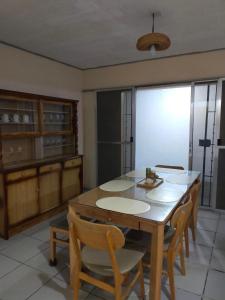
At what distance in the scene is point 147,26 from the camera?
102 inches

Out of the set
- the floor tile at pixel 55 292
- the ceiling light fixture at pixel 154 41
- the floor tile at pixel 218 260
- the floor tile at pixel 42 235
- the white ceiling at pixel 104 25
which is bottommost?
the floor tile at pixel 55 292

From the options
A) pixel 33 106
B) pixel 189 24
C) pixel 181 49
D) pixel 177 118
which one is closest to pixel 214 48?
pixel 181 49

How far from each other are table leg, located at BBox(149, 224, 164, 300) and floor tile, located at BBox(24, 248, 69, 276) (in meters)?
0.99

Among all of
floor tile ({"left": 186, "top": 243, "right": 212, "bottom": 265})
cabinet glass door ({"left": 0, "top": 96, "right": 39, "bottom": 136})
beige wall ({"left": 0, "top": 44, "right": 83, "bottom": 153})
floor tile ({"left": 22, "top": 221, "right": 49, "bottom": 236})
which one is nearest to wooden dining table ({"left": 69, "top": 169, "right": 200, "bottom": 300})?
floor tile ({"left": 186, "top": 243, "right": 212, "bottom": 265})

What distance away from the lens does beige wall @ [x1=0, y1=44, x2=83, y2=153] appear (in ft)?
10.2

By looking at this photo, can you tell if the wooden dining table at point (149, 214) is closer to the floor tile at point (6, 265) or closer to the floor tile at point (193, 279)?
the floor tile at point (193, 279)

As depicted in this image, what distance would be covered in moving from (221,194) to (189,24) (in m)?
2.51

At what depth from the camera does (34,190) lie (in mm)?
3008

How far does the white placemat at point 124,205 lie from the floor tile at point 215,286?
35.7 inches

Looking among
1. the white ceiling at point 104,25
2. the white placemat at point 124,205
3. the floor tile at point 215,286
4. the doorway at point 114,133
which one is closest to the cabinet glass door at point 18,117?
the white ceiling at point 104,25

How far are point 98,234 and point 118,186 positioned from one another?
3.23 feet

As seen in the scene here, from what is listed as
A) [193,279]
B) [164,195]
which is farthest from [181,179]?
[193,279]

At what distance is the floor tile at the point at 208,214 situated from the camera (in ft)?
11.0

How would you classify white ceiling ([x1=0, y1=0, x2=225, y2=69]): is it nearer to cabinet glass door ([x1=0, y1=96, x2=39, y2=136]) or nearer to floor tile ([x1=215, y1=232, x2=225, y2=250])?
cabinet glass door ([x1=0, y1=96, x2=39, y2=136])
